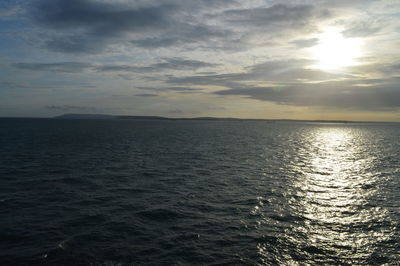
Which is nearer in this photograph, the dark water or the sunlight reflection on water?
the dark water

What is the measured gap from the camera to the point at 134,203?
29969mm

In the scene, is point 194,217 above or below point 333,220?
above

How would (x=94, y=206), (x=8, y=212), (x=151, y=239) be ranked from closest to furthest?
(x=151, y=239) → (x=8, y=212) → (x=94, y=206)

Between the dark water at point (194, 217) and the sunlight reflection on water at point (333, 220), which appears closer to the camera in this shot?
the dark water at point (194, 217)

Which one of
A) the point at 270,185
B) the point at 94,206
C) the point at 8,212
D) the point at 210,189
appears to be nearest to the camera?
the point at 8,212

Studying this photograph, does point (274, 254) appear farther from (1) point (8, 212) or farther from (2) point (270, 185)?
(1) point (8, 212)

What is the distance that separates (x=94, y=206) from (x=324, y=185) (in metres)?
32.2

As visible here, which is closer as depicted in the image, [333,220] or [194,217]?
[194,217]

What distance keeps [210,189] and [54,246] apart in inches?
799

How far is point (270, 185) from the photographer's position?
129ft

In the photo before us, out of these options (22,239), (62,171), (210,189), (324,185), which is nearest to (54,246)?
(22,239)

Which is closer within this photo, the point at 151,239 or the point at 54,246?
the point at 54,246

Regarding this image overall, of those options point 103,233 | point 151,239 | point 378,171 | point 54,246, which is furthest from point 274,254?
point 378,171

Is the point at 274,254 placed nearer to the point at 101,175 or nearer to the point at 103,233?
the point at 103,233
